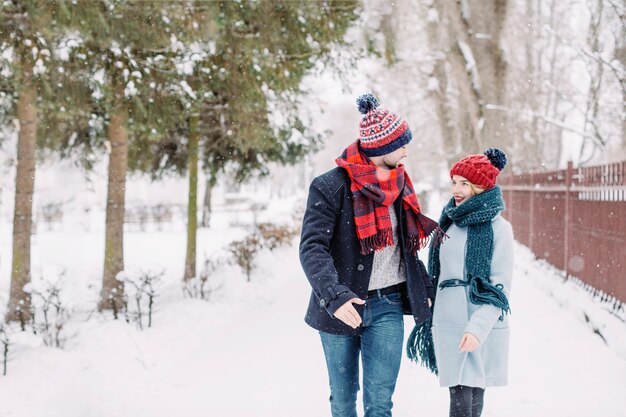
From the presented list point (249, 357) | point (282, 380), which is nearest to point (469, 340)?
point (282, 380)

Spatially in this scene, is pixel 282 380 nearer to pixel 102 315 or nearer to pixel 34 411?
pixel 34 411

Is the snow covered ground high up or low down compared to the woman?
down

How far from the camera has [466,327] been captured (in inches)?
108

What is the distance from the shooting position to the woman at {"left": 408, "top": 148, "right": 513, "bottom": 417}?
9.00ft

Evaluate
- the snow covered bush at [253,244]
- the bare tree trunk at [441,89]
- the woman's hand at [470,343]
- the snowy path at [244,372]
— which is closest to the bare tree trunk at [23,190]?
the snowy path at [244,372]

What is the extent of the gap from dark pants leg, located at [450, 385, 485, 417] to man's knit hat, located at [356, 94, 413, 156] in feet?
4.14

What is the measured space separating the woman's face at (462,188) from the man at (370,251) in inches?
11.2

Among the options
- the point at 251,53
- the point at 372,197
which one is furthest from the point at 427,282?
the point at 251,53

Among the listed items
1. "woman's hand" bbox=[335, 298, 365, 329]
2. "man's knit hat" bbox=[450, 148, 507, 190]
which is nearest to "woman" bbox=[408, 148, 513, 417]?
"man's knit hat" bbox=[450, 148, 507, 190]

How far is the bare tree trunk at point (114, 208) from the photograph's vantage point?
8.08 meters

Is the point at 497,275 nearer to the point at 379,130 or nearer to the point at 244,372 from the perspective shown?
the point at 379,130

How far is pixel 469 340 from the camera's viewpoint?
2660mm

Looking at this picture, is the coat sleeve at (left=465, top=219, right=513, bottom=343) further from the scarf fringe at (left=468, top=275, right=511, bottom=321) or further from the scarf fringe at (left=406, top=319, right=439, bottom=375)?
the scarf fringe at (left=406, top=319, right=439, bottom=375)

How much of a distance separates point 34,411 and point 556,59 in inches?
1081
